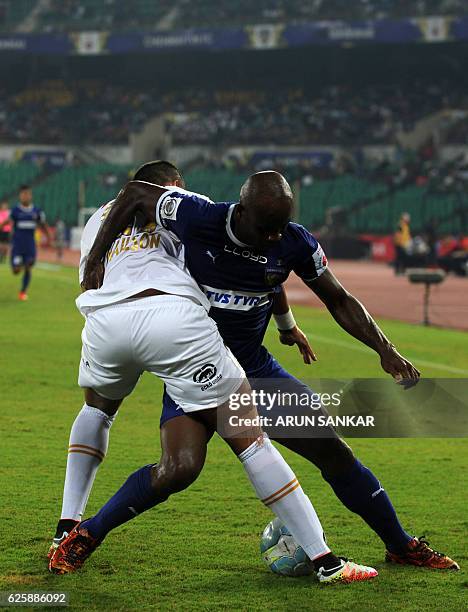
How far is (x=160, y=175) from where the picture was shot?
4957 mm

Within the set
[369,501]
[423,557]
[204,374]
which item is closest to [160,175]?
[204,374]

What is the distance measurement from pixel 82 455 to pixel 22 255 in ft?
48.0

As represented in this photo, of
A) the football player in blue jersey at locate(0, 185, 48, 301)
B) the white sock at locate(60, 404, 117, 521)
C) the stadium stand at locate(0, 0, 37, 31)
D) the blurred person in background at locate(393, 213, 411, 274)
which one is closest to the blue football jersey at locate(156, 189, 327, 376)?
the white sock at locate(60, 404, 117, 521)

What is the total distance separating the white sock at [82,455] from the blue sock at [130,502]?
328mm

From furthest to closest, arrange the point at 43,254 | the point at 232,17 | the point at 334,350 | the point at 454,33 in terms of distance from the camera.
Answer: the point at 232,17, the point at 454,33, the point at 43,254, the point at 334,350

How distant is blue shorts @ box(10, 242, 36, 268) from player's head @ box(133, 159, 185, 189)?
47.4ft

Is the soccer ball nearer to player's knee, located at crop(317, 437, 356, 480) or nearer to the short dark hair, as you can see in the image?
player's knee, located at crop(317, 437, 356, 480)

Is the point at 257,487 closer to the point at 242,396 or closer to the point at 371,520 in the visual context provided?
the point at 242,396

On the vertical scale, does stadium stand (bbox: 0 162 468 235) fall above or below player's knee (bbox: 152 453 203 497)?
below

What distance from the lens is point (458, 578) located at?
187 inches

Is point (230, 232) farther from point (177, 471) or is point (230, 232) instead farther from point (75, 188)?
point (75, 188)

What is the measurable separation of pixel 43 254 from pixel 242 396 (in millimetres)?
34248

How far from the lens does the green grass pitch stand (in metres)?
4.46

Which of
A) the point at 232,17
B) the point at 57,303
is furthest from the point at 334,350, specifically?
the point at 232,17
